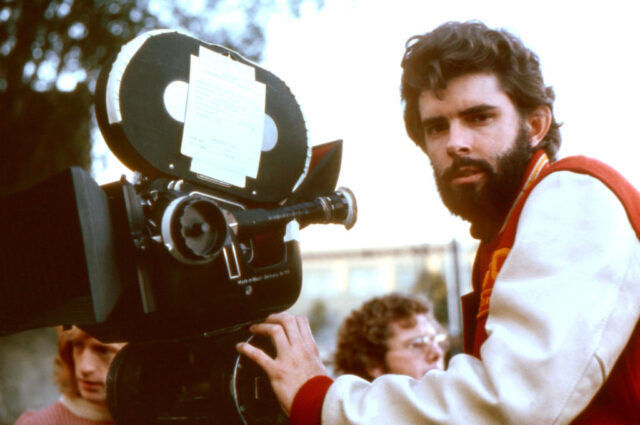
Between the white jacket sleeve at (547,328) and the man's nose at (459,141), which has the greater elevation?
the man's nose at (459,141)

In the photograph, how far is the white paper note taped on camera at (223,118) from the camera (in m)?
1.60

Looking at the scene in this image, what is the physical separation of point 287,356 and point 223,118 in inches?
22.3

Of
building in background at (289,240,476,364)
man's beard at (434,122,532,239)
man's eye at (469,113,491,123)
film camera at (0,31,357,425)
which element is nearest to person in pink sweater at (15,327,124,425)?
film camera at (0,31,357,425)

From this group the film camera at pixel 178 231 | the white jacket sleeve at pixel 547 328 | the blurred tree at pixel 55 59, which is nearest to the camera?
the white jacket sleeve at pixel 547 328

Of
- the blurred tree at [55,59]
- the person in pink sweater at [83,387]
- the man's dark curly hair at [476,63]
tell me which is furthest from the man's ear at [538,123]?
the blurred tree at [55,59]

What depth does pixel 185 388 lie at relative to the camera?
1654 millimetres

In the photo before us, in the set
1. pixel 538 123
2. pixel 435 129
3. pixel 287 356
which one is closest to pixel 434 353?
pixel 538 123

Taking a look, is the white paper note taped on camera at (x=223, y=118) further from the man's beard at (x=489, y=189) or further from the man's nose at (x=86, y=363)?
the man's nose at (x=86, y=363)

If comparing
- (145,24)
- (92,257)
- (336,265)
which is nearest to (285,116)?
(92,257)

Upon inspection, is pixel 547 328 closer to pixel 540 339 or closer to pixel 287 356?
pixel 540 339

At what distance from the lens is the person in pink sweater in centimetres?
259

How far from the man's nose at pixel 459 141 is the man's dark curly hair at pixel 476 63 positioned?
0.13m

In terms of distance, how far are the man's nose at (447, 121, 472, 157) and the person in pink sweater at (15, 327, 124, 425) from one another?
1441 millimetres

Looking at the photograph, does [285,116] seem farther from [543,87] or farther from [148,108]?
[543,87]
